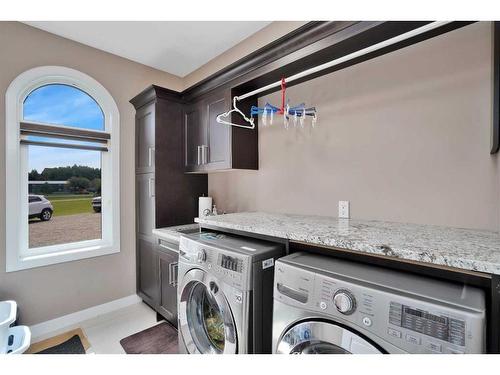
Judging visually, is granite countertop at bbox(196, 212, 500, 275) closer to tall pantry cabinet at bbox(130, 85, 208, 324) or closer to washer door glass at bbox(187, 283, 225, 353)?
washer door glass at bbox(187, 283, 225, 353)

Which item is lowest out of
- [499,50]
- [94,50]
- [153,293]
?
[153,293]

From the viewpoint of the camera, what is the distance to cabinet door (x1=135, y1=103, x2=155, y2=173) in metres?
2.46

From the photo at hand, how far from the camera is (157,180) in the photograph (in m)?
2.44

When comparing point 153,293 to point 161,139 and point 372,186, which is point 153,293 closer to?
point 161,139

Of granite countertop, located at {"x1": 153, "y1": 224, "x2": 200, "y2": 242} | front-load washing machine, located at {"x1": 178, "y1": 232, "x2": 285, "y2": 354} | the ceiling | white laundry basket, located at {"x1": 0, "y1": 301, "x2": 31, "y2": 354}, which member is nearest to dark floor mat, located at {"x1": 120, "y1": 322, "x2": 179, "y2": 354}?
front-load washing machine, located at {"x1": 178, "y1": 232, "x2": 285, "y2": 354}

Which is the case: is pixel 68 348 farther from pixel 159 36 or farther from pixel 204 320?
pixel 159 36

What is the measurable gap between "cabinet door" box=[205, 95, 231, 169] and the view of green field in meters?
1.40

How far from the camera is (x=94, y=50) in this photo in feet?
8.11

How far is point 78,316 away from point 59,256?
63cm

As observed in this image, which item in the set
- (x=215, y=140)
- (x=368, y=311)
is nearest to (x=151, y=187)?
(x=215, y=140)

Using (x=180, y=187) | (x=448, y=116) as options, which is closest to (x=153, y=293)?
(x=180, y=187)

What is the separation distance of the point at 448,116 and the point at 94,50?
3125mm
